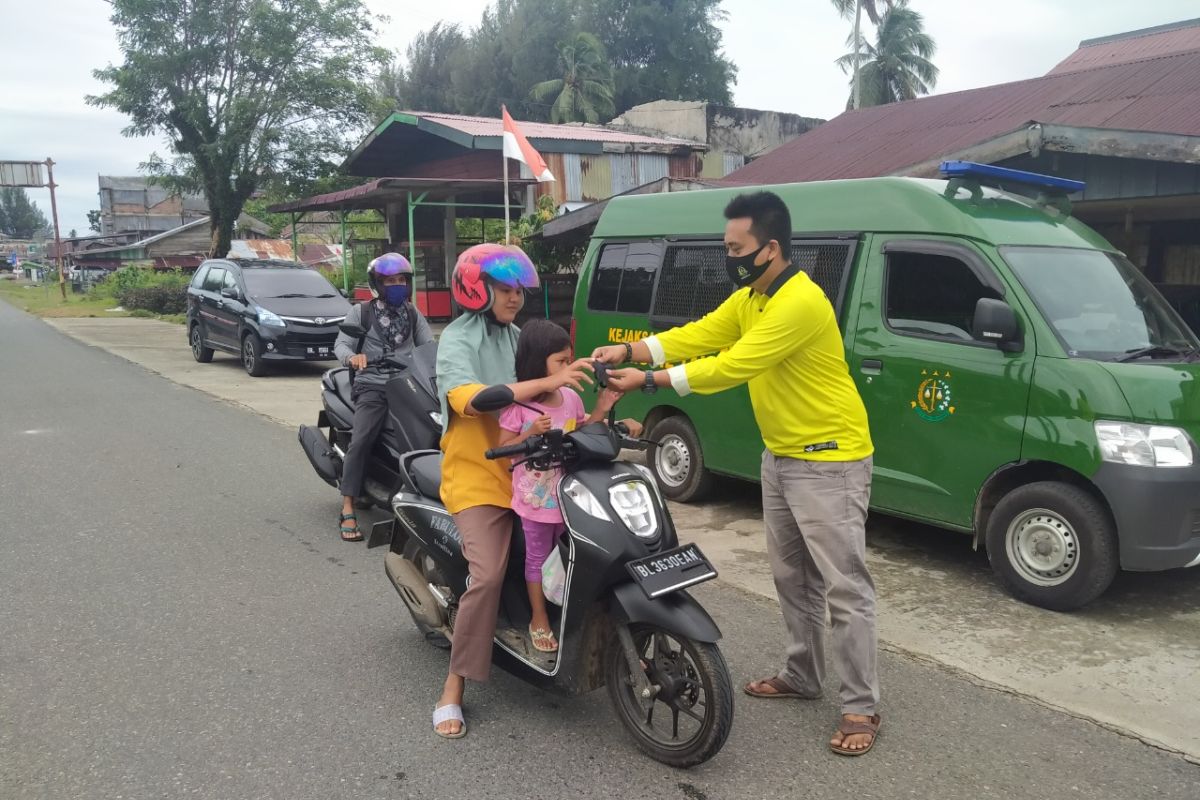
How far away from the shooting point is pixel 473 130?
60.4ft

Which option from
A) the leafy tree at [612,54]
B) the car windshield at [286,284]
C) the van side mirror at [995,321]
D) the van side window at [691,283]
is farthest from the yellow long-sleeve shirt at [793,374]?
the leafy tree at [612,54]

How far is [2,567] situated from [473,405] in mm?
3735

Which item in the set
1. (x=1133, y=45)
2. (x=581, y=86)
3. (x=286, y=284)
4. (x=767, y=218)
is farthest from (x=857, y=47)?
(x=767, y=218)

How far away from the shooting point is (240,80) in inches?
1059

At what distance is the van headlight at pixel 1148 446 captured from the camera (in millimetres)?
4379

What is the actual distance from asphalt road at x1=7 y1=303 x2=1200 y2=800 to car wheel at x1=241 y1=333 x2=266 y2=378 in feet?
27.1

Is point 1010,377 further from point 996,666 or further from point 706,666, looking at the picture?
point 706,666

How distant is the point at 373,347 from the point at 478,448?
299cm

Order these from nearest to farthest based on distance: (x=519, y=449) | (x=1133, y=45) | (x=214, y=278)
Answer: (x=519, y=449) → (x=214, y=278) → (x=1133, y=45)

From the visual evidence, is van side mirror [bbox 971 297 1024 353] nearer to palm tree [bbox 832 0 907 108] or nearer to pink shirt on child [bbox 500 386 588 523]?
pink shirt on child [bbox 500 386 588 523]

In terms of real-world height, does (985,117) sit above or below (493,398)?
above

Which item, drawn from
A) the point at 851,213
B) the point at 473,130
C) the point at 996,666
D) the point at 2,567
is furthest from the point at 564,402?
the point at 473,130

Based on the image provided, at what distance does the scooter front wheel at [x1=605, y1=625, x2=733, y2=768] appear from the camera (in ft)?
9.71

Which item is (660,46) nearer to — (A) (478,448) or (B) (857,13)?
(B) (857,13)
